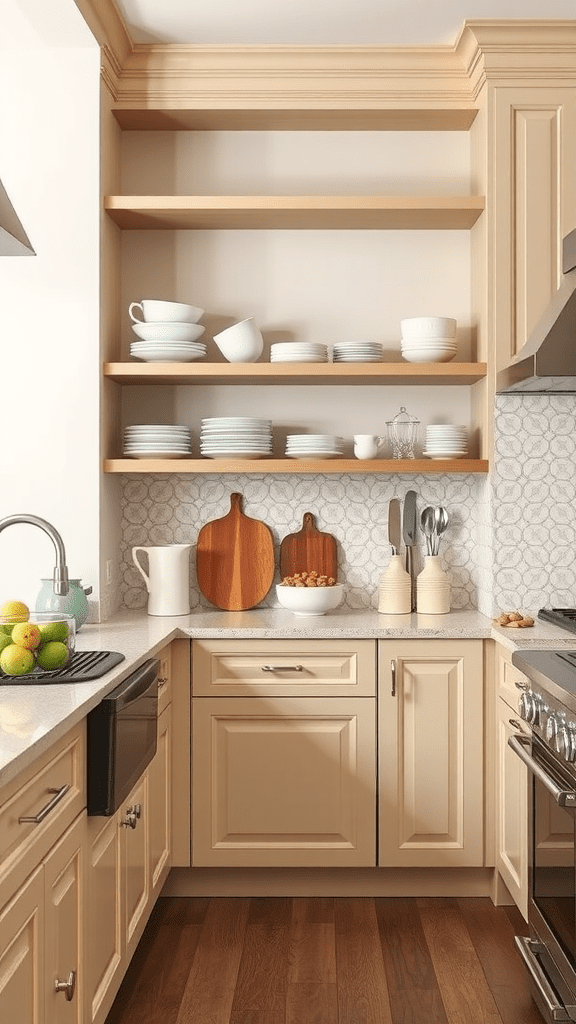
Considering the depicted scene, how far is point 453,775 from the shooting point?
326 cm

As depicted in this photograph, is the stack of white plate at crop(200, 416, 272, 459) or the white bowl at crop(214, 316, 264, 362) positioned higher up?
the white bowl at crop(214, 316, 264, 362)

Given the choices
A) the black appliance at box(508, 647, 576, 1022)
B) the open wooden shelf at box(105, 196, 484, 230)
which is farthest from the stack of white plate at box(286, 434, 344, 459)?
the black appliance at box(508, 647, 576, 1022)

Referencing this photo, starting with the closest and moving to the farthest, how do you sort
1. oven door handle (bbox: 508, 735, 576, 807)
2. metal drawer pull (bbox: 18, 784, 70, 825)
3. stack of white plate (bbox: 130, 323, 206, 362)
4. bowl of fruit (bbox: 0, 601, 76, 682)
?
metal drawer pull (bbox: 18, 784, 70, 825) → oven door handle (bbox: 508, 735, 576, 807) → bowl of fruit (bbox: 0, 601, 76, 682) → stack of white plate (bbox: 130, 323, 206, 362)

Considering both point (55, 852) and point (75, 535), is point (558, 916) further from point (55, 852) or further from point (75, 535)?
point (75, 535)

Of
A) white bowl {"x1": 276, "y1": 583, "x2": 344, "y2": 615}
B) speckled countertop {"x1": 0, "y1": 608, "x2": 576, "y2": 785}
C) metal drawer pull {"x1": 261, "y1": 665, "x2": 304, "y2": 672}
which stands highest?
white bowl {"x1": 276, "y1": 583, "x2": 344, "y2": 615}

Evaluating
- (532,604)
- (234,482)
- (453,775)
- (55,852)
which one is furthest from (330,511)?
(55,852)

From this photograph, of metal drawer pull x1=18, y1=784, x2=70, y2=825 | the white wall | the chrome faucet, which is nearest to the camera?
metal drawer pull x1=18, y1=784, x2=70, y2=825

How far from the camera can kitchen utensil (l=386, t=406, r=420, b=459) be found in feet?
12.0

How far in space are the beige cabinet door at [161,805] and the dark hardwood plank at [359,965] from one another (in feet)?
1.85

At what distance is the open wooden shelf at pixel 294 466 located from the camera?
11.4 ft

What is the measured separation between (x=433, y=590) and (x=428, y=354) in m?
0.84

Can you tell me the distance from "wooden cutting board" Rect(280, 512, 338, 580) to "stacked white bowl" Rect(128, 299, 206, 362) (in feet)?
2.50

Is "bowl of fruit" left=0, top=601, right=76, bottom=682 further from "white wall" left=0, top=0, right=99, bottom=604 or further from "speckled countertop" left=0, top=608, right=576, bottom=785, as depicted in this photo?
"white wall" left=0, top=0, right=99, bottom=604

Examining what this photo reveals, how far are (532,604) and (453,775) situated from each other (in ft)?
2.13
